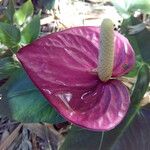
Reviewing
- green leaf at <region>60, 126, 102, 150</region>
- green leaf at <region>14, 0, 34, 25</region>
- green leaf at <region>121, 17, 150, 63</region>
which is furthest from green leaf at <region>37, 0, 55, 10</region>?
green leaf at <region>60, 126, 102, 150</region>

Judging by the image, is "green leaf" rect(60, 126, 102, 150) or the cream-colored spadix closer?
the cream-colored spadix

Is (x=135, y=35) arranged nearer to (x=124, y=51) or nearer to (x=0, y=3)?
(x=124, y=51)

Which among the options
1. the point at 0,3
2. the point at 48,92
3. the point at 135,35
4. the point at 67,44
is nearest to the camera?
the point at 48,92

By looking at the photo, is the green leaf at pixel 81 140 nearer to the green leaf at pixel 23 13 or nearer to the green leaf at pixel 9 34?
the green leaf at pixel 9 34

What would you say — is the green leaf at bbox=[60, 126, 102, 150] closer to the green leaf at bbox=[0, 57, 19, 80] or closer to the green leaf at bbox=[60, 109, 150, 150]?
the green leaf at bbox=[60, 109, 150, 150]

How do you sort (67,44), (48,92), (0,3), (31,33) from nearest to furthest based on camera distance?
(48,92) → (67,44) → (31,33) → (0,3)

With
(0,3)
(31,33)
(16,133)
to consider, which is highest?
(31,33)

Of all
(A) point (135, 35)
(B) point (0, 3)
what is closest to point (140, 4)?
(A) point (135, 35)
